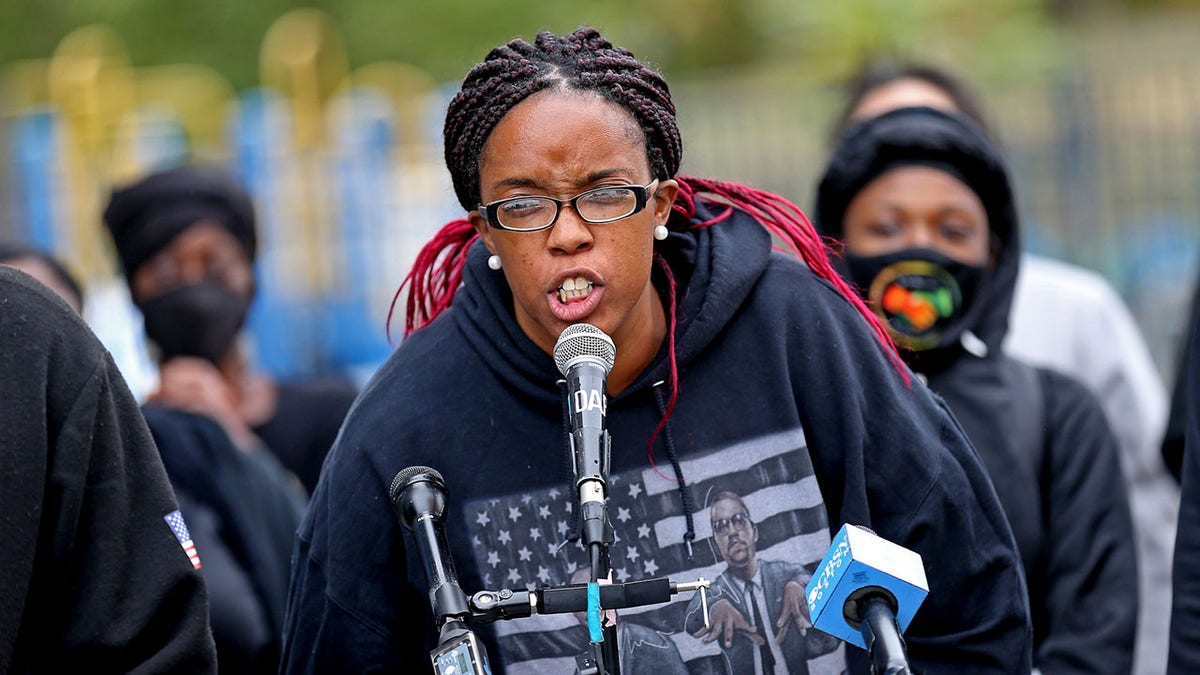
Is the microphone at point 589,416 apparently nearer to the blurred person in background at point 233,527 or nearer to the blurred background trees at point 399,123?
the blurred person in background at point 233,527

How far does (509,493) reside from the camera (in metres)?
3.45

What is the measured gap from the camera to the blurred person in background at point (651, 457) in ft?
11.2

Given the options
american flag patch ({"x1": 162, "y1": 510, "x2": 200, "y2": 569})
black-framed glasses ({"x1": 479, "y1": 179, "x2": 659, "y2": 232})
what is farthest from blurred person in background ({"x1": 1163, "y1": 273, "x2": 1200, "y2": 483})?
american flag patch ({"x1": 162, "y1": 510, "x2": 200, "y2": 569})

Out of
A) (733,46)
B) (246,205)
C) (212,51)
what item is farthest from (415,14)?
(246,205)

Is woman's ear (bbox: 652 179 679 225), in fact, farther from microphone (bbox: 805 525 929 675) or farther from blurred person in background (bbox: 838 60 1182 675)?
blurred person in background (bbox: 838 60 1182 675)

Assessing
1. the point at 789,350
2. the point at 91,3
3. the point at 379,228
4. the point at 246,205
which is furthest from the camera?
the point at 91,3

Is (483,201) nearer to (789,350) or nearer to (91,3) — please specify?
(789,350)

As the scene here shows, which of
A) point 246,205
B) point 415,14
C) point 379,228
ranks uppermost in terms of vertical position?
point 415,14

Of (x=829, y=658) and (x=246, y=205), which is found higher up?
(x=246, y=205)

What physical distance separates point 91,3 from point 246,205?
432 inches

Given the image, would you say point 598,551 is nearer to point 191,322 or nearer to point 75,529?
point 75,529

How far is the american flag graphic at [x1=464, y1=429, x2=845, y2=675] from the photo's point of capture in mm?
3408

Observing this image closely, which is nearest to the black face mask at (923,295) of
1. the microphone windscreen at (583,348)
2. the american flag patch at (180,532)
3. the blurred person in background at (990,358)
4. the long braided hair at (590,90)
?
the blurred person in background at (990,358)

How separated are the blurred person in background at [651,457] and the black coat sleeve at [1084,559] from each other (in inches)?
47.2
